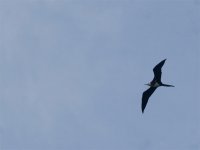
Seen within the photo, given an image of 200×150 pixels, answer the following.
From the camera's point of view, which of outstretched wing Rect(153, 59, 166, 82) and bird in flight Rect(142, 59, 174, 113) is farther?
bird in flight Rect(142, 59, 174, 113)

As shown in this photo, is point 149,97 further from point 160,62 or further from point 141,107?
point 160,62

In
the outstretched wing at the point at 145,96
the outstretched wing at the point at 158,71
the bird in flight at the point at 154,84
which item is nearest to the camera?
the outstretched wing at the point at 158,71

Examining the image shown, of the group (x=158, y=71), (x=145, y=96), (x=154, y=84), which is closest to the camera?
(x=158, y=71)

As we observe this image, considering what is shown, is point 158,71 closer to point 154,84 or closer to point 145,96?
point 154,84

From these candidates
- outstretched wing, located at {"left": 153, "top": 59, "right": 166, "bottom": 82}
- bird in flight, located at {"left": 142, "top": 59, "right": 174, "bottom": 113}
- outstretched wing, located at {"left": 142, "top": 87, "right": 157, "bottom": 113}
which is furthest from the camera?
outstretched wing, located at {"left": 142, "top": 87, "right": 157, "bottom": 113}

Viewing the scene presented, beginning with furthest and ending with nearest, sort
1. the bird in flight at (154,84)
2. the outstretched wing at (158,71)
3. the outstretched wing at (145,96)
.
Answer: the outstretched wing at (145,96) < the bird in flight at (154,84) < the outstretched wing at (158,71)

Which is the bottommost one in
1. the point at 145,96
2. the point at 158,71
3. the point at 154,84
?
the point at 145,96

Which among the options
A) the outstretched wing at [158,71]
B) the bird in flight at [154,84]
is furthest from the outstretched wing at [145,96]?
the outstretched wing at [158,71]

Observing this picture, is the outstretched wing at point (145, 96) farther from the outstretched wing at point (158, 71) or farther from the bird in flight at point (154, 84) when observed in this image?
the outstretched wing at point (158, 71)

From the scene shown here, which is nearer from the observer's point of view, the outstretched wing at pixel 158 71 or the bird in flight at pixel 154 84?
the outstretched wing at pixel 158 71

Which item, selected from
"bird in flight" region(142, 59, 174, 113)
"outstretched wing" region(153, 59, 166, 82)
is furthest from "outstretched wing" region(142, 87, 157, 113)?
"outstretched wing" region(153, 59, 166, 82)

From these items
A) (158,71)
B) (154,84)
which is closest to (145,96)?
(154,84)

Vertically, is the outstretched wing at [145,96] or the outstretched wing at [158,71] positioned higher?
the outstretched wing at [158,71]

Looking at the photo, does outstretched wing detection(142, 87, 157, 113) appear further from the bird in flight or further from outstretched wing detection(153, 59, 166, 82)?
outstretched wing detection(153, 59, 166, 82)
